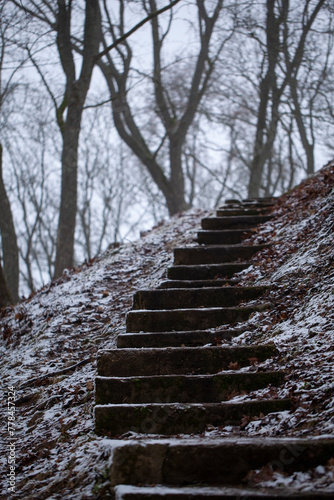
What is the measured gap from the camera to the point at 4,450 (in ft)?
12.5

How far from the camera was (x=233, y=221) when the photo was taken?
740 cm

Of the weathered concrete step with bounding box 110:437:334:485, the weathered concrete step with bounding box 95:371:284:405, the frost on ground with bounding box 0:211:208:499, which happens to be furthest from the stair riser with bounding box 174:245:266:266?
the weathered concrete step with bounding box 110:437:334:485

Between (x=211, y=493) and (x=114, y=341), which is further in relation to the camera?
(x=114, y=341)

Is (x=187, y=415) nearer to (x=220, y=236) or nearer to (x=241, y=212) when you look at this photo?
(x=220, y=236)

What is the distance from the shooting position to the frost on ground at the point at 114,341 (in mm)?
3189

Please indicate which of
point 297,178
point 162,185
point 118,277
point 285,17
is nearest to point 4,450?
point 118,277

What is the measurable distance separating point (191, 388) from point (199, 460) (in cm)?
91

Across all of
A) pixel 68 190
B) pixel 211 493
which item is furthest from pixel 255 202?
pixel 211 493

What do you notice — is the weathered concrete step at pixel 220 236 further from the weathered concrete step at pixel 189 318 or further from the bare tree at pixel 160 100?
the bare tree at pixel 160 100

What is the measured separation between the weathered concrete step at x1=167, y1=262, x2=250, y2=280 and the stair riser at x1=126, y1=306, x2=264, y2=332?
3.59 ft

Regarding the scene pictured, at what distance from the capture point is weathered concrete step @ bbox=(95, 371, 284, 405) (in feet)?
12.1

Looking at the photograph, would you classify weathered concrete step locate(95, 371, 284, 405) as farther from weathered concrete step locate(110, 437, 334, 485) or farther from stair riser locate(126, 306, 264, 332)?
stair riser locate(126, 306, 264, 332)

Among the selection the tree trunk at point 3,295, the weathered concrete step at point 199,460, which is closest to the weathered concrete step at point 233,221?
the tree trunk at point 3,295

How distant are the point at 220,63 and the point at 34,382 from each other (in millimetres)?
14513
